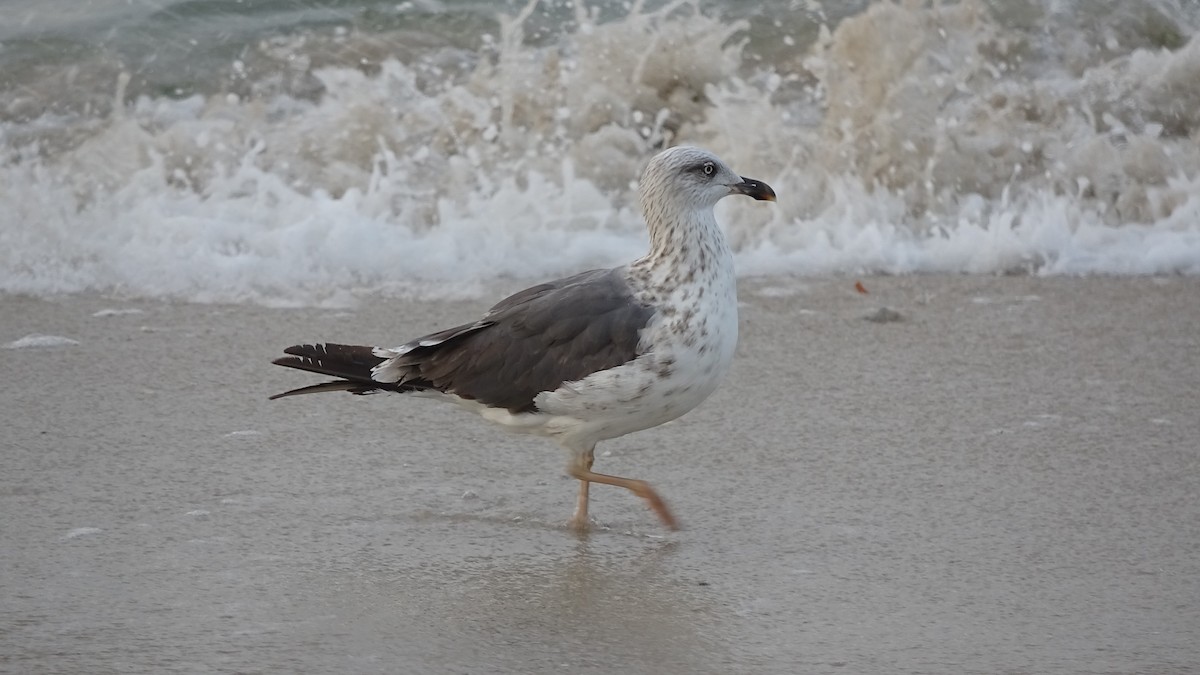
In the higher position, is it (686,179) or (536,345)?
(686,179)

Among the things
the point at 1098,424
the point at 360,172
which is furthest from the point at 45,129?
the point at 1098,424

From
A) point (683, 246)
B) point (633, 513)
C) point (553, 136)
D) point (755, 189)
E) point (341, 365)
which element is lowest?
point (633, 513)

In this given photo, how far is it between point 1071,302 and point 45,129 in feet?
17.2

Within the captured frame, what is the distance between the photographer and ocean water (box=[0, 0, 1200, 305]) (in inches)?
277

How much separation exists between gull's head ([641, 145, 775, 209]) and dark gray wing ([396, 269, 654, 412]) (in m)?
0.29

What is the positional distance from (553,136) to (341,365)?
432 cm

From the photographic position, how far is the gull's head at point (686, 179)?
14.8 feet

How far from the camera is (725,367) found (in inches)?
165

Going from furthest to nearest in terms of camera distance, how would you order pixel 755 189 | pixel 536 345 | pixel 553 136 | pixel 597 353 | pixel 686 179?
pixel 553 136, pixel 755 189, pixel 686 179, pixel 536 345, pixel 597 353

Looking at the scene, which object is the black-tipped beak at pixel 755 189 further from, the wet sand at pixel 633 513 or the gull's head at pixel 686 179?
the wet sand at pixel 633 513

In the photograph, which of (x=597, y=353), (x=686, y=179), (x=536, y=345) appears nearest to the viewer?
(x=597, y=353)

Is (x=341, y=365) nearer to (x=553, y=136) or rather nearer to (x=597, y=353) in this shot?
(x=597, y=353)

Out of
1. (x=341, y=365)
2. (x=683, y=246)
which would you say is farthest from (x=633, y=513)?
(x=341, y=365)

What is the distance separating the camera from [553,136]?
8.50 m
